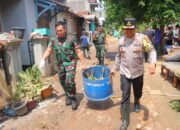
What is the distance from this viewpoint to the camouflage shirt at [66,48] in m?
5.45

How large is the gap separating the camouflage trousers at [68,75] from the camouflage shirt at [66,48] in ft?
0.36

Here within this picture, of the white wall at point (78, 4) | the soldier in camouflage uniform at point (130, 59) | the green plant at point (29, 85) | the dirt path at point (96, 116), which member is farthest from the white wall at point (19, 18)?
Result: the white wall at point (78, 4)

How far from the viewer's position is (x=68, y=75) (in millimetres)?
5508

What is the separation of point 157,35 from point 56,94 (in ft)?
26.9

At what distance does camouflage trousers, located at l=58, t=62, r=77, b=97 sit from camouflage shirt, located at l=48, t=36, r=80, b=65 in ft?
0.36

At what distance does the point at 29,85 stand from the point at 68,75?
4.18 ft

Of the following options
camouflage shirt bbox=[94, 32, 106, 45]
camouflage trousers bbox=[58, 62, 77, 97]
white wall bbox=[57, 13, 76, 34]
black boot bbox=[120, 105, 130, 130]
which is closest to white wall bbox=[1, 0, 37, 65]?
camouflage shirt bbox=[94, 32, 106, 45]

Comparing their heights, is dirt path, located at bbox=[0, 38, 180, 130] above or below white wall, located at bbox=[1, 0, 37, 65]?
below

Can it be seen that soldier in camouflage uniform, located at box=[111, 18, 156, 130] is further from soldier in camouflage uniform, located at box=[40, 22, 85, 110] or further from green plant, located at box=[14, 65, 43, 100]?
green plant, located at box=[14, 65, 43, 100]

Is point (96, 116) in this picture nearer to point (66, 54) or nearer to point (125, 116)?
point (125, 116)

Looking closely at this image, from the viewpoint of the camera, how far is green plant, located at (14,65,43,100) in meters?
5.98

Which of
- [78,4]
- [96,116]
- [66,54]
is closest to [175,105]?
[96,116]

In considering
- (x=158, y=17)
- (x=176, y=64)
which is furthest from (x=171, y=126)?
(x=158, y=17)

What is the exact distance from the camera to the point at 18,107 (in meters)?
5.35
